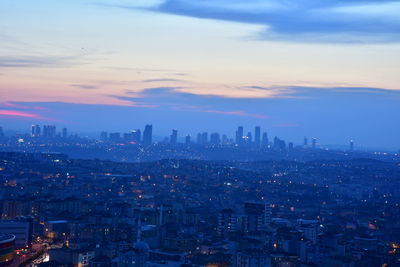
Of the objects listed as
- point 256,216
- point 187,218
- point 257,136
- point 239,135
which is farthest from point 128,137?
point 256,216

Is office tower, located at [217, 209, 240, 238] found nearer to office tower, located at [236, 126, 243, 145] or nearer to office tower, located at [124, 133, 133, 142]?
office tower, located at [124, 133, 133, 142]

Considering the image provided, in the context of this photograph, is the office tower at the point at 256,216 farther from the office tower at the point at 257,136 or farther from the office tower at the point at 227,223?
the office tower at the point at 257,136

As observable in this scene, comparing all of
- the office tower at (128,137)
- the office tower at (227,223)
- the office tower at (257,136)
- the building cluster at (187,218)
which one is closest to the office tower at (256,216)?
the building cluster at (187,218)

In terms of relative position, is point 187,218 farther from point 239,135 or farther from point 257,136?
point 257,136

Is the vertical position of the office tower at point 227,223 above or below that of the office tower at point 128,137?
below

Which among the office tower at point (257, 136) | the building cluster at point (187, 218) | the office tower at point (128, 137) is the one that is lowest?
the building cluster at point (187, 218)

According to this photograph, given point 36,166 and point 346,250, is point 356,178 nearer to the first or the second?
point 36,166

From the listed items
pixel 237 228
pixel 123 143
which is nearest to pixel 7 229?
pixel 237 228

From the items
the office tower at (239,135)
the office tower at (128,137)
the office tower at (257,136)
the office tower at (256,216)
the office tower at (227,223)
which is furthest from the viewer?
the office tower at (239,135)
